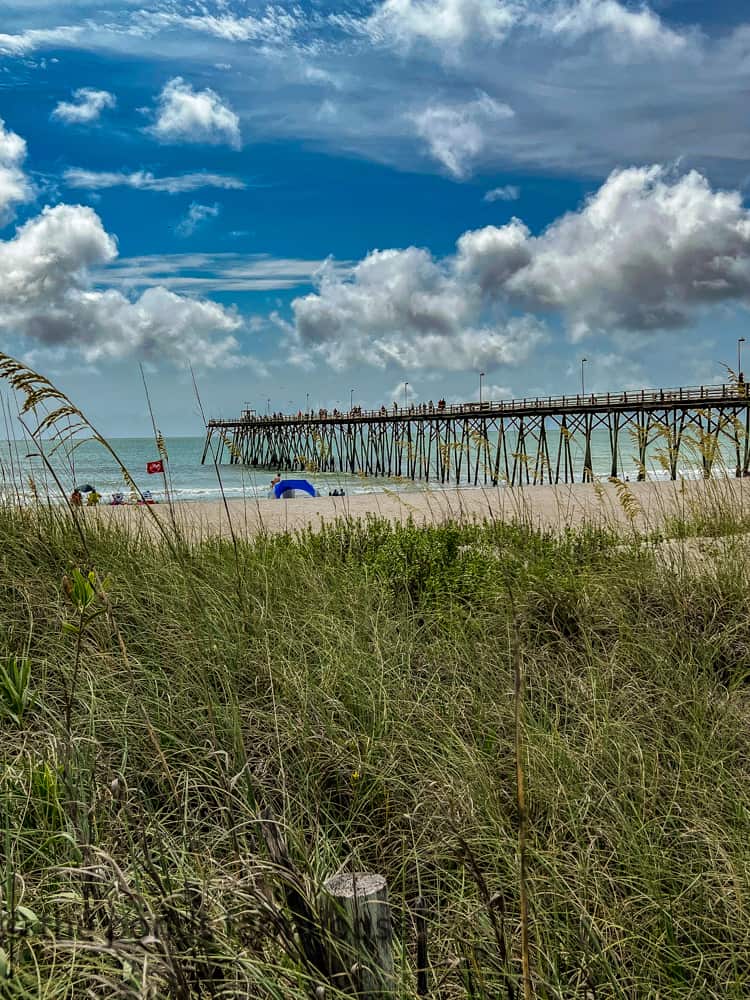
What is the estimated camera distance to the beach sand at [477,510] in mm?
6930

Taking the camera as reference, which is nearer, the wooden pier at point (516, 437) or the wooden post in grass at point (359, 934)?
the wooden post in grass at point (359, 934)

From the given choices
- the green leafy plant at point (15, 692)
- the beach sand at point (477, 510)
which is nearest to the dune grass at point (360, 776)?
the green leafy plant at point (15, 692)

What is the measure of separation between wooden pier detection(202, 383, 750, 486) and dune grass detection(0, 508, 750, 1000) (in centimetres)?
146

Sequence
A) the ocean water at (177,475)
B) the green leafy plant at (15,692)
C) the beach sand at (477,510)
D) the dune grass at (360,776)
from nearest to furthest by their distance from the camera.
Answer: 1. the dune grass at (360,776)
2. the green leafy plant at (15,692)
3. the ocean water at (177,475)
4. the beach sand at (477,510)

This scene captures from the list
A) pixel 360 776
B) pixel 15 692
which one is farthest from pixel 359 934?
pixel 15 692

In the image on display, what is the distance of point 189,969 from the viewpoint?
5.76ft

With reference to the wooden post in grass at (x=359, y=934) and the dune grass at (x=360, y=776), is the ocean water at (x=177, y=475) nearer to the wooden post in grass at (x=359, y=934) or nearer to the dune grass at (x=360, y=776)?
the dune grass at (x=360, y=776)

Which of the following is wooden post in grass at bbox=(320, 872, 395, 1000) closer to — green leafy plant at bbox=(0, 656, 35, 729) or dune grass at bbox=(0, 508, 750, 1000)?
dune grass at bbox=(0, 508, 750, 1000)

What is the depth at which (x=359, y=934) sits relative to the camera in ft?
6.02

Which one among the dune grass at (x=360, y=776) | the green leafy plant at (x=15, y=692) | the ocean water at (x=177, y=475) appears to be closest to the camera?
the dune grass at (x=360, y=776)

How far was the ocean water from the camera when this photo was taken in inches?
245

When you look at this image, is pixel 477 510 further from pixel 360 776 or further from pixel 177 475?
pixel 177 475

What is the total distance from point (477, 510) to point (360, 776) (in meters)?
12.5

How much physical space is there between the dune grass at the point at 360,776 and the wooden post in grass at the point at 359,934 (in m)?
0.06
